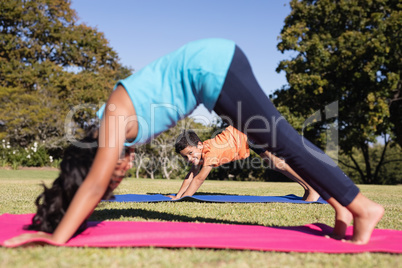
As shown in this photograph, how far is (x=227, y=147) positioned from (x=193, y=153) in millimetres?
594

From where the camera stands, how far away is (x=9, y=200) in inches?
196

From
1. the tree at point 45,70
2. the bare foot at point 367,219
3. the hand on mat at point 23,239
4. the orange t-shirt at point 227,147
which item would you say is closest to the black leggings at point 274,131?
the bare foot at point 367,219

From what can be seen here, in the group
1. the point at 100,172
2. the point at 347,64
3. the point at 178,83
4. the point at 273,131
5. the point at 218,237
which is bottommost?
the point at 218,237

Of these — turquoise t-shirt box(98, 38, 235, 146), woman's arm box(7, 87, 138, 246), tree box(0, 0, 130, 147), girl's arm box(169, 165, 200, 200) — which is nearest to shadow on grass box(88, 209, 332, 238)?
woman's arm box(7, 87, 138, 246)

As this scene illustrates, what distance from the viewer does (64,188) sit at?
2.28 metres

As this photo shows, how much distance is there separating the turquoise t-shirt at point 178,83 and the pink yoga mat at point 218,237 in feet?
2.11

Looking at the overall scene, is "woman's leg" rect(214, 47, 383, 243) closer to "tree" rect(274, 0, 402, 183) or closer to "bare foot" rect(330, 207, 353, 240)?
"bare foot" rect(330, 207, 353, 240)

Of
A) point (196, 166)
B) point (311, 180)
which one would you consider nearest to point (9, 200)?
point (196, 166)

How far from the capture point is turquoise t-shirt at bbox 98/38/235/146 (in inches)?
83.7

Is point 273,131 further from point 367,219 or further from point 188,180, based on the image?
point 188,180

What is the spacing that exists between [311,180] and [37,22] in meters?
23.0

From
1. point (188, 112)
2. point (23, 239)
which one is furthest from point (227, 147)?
point (23, 239)

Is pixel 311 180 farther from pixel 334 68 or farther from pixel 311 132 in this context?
pixel 311 132

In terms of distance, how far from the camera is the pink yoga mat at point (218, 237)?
7.11ft
